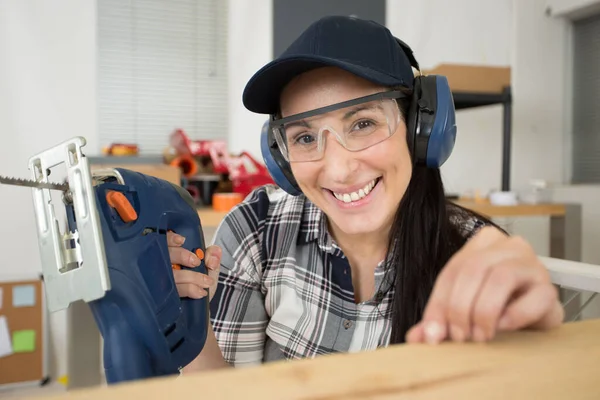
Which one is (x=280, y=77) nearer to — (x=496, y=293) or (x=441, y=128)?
(x=441, y=128)

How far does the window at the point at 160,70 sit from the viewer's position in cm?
264

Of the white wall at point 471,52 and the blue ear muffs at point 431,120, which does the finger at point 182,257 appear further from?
the white wall at point 471,52

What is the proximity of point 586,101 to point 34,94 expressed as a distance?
3.50 meters

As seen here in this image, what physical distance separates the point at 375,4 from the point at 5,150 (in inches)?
88.0

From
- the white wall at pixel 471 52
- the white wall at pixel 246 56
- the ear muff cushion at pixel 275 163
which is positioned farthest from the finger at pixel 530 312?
the white wall at pixel 471 52

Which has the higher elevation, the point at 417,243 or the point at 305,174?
the point at 305,174

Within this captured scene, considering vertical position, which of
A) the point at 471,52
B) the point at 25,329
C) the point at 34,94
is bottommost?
the point at 25,329

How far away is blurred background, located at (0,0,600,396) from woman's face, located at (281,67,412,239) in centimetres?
110

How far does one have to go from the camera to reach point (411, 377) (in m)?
0.33

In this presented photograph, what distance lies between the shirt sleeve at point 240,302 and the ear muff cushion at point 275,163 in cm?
16

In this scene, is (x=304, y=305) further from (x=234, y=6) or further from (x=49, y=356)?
(x=234, y=6)

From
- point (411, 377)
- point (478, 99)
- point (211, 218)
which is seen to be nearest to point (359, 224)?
point (411, 377)

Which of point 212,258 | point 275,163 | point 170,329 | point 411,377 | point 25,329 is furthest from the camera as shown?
point 25,329

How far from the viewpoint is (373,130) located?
97cm
